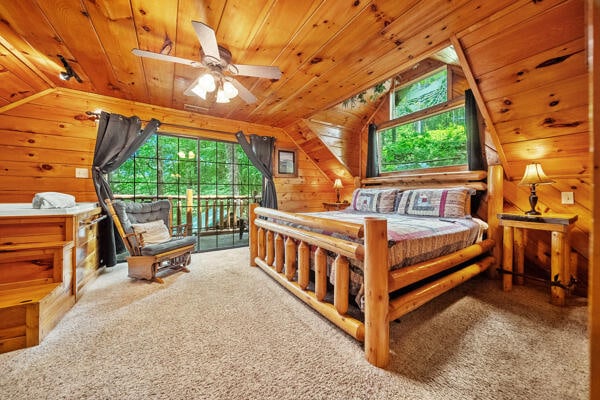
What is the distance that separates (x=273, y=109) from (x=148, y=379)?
314 centimetres

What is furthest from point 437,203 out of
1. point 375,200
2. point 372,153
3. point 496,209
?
point 372,153

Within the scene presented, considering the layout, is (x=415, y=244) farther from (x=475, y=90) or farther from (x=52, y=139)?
(x=52, y=139)

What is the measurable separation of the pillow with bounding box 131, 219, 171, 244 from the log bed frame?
104cm

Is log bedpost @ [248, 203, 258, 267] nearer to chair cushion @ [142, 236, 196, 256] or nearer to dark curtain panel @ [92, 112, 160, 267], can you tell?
chair cushion @ [142, 236, 196, 256]

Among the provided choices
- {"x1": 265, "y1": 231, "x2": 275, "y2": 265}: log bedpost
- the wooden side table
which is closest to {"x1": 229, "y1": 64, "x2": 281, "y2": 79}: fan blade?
{"x1": 265, "y1": 231, "x2": 275, "y2": 265}: log bedpost

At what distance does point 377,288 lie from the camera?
4.07 ft

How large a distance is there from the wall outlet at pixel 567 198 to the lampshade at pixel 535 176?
36 cm

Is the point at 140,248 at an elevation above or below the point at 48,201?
below

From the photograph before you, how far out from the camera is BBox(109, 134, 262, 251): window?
3.61m

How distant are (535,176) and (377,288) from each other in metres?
1.89

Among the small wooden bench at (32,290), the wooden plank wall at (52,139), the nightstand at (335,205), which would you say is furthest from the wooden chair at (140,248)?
the nightstand at (335,205)

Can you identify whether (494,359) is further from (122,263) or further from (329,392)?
(122,263)

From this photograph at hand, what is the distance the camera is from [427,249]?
1.66 metres

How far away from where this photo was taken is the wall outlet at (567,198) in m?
2.09
